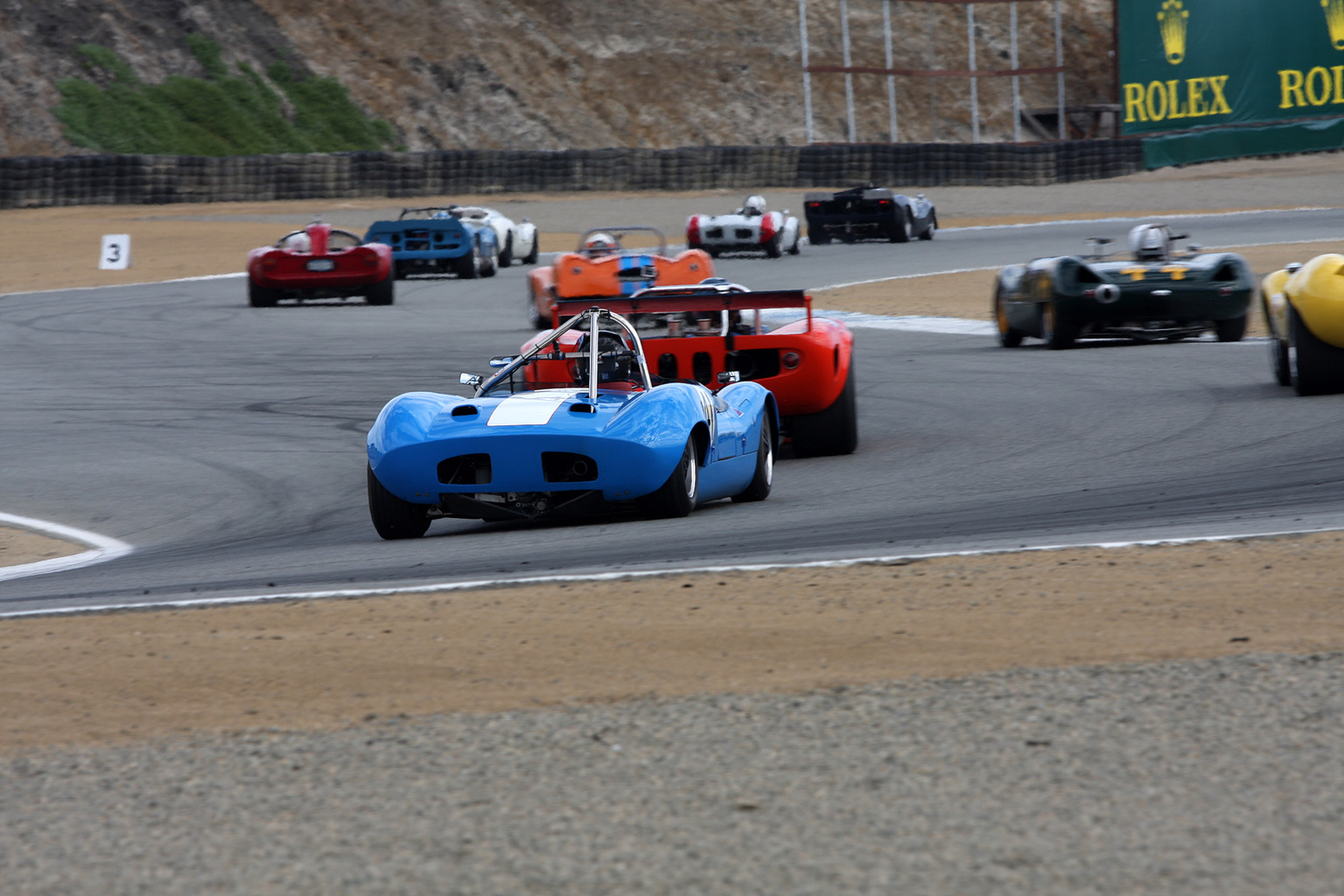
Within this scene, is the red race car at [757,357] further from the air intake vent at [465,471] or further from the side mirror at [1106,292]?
the side mirror at [1106,292]

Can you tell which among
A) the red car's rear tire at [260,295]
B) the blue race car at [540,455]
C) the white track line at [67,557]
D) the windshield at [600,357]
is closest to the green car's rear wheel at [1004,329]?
the windshield at [600,357]

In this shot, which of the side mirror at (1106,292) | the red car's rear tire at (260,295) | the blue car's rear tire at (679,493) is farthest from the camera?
the red car's rear tire at (260,295)

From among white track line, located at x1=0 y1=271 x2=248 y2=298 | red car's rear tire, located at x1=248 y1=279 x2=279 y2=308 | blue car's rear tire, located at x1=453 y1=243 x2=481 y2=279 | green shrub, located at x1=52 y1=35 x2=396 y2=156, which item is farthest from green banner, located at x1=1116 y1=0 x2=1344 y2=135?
red car's rear tire, located at x1=248 y1=279 x2=279 y2=308

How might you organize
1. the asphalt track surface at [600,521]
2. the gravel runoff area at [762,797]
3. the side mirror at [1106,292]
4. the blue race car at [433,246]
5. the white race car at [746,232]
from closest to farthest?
the gravel runoff area at [762,797]
the asphalt track surface at [600,521]
the side mirror at [1106,292]
the blue race car at [433,246]
the white race car at [746,232]

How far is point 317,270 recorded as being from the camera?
2194 cm

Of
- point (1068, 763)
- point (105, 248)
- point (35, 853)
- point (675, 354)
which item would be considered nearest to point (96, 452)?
point (675, 354)

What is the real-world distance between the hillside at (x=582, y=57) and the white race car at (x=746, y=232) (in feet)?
88.2

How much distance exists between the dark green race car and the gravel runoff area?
10146mm

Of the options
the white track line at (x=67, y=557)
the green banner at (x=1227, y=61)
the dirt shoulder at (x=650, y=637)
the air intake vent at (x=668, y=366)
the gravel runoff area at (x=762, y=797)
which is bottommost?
the white track line at (x=67, y=557)

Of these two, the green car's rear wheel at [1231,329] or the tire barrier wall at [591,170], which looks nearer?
the green car's rear wheel at [1231,329]

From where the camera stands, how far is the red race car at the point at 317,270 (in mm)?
21812

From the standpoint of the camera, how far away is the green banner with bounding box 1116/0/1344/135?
44469mm

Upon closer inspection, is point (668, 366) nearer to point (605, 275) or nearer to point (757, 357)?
point (757, 357)

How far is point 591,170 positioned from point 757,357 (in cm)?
3476
